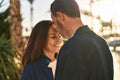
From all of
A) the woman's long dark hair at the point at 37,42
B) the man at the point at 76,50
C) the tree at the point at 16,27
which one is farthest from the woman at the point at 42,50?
the tree at the point at 16,27

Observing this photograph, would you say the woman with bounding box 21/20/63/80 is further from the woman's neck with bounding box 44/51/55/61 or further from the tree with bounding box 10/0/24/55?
the tree with bounding box 10/0/24/55

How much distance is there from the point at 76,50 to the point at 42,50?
37.3 inches

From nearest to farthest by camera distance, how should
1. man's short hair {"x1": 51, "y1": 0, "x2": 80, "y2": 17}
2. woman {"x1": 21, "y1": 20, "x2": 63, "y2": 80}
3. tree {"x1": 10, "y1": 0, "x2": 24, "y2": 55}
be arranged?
man's short hair {"x1": 51, "y1": 0, "x2": 80, "y2": 17}, woman {"x1": 21, "y1": 20, "x2": 63, "y2": 80}, tree {"x1": 10, "y1": 0, "x2": 24, "y2": 55}

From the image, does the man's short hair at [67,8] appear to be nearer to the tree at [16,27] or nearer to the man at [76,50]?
the man at [76,50]

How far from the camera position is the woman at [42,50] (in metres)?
3.20

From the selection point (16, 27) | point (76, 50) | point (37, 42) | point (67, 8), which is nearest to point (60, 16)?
point (67, 8)

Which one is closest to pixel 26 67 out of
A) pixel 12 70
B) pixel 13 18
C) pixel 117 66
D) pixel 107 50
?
pixel 107 50

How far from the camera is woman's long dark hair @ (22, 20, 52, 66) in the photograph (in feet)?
10.5

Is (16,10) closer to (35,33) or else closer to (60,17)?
(35,33)

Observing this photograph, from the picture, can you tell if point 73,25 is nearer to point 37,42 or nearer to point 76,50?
point 76,50

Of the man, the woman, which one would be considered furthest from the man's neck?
the woman

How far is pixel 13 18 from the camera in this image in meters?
8.45

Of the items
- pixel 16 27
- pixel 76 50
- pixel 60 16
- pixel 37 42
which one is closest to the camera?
pixel 76 50

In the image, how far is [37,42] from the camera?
3.21m
